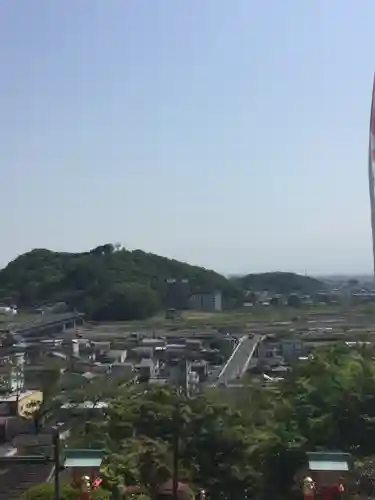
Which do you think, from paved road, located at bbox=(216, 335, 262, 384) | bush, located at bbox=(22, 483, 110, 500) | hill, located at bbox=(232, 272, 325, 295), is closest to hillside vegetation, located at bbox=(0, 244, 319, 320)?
hill, located at bbox=(232, 272, 325, 295)

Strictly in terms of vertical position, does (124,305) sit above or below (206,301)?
below

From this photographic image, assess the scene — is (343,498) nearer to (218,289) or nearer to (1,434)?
(1,434)

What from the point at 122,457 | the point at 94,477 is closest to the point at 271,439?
the point at 122,457

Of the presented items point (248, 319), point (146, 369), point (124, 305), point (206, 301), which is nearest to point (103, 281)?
point (124, 305)

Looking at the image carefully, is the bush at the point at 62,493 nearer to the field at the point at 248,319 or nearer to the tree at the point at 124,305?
the field at the point at 248,319

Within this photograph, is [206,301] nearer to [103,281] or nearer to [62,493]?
[103,281]

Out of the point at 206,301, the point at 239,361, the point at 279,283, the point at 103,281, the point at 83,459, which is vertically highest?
the point at 279,283

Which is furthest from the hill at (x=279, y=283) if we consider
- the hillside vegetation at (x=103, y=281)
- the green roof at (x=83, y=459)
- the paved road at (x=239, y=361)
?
the green roof at (x=83, y=459)
